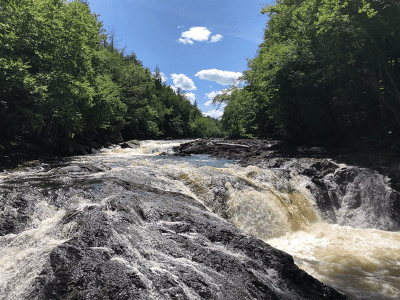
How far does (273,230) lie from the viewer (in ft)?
21.4

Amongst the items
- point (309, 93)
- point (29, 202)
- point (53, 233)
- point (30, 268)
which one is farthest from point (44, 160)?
point (309, 93)

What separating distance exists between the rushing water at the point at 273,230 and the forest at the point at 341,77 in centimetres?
633

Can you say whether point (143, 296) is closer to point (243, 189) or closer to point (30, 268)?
point (30, 268)

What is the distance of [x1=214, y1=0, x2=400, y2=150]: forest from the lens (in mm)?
10688

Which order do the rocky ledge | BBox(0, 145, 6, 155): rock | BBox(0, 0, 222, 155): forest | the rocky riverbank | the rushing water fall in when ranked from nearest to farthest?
the rocky ledge
the rushing water
the rocky riverbank
BBox(0, 0, 222, 155): forest
BBox(0, 145, 6, 155): rock

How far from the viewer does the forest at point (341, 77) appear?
1069 cm

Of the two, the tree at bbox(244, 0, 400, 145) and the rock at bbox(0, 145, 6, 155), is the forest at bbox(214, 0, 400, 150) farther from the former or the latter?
the rock at bbox(0, 145, 6, 155)

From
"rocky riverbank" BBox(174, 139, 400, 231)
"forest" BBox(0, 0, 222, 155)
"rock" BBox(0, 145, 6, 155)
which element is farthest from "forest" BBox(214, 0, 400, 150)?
"rock" BBox(0, 145, 6, 155)

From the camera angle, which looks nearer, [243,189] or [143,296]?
[143,296]

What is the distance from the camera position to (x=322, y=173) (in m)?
9.49

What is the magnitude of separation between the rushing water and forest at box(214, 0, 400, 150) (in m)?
6.33

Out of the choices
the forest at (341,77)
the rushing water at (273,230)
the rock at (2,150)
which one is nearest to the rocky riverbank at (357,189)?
the rushing water at (273,230)

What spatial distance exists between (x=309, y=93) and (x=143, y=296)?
52.7ft

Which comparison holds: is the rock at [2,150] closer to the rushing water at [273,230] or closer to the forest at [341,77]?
the rushing water at [273,230]
